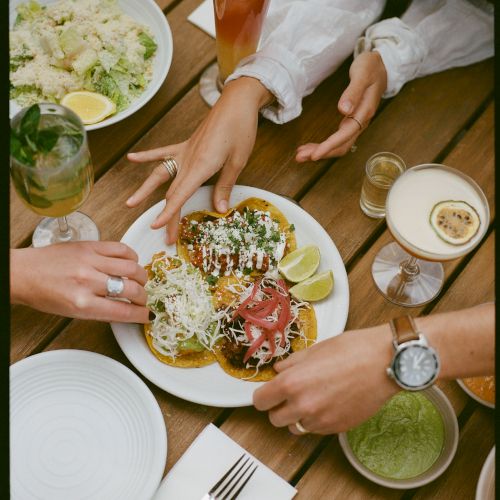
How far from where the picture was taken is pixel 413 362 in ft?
4.24

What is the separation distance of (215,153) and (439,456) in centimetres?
88

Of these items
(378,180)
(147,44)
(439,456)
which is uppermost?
(147,44)

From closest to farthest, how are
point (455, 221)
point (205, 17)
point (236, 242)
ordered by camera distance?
1. point (455, 221)
2. point (236, 242)
3. point (205, 17)

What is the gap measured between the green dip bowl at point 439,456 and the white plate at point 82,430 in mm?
404

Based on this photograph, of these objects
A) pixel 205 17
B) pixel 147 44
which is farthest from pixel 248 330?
pixel 205 17

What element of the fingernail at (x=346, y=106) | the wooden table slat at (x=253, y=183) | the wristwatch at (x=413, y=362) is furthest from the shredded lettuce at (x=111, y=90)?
the wristwatch at (x=413, y=362)

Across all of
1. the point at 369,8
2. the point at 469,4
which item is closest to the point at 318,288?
the point at 369,8

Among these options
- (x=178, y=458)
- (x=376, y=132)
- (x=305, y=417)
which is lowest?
(x=178, y=458)

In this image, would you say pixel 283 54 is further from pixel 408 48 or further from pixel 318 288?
pixel 318 288

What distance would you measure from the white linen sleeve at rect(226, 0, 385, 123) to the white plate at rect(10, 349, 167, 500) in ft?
2.74

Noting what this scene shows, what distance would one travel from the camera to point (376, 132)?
6.08ft

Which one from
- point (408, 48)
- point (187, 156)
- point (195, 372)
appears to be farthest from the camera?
point (408, 48)

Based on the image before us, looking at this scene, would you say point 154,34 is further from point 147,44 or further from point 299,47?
point 299,47

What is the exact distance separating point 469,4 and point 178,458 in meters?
1.52
